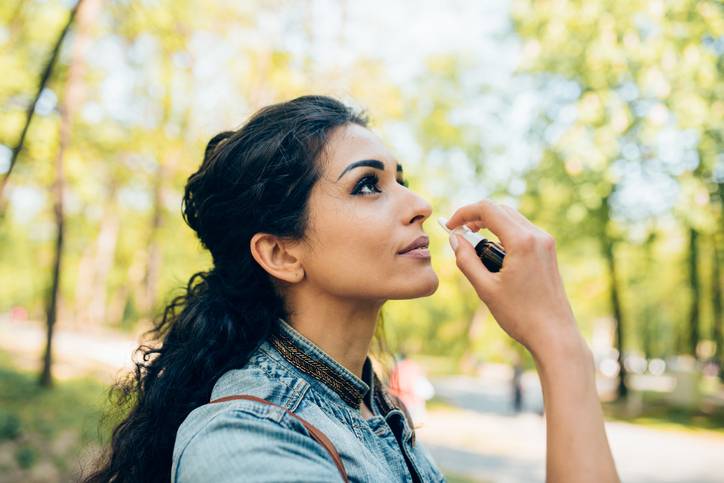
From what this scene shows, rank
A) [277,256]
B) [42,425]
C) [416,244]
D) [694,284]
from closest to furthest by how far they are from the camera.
A: 1. [416,244]
2. [277,256]
3. [42,425]
4. [694,284]

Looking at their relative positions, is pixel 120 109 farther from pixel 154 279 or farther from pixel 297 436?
pixel 297 436

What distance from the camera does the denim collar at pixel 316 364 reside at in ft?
5.65

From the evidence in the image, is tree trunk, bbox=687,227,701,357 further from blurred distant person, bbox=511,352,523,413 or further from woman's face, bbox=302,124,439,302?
woman's face, bbox=302,124,439,302

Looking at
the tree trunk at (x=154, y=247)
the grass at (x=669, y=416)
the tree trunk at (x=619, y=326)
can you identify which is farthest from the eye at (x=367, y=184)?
the tree trunk at (x=619, y=326)

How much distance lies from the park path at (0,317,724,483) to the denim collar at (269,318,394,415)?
472cm

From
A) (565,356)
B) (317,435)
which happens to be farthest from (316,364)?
(565,356)

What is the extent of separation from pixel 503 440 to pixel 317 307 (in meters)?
11.4

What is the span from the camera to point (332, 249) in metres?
1.79

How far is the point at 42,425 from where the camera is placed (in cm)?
853

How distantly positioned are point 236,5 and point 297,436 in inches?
377

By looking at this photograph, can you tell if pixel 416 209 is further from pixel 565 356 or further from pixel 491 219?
pixel 565 356

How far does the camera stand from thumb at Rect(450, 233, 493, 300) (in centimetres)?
154

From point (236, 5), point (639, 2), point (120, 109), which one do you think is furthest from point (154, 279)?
point (639, 2)

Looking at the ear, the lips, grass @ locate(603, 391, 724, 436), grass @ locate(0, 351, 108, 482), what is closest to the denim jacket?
the ear
